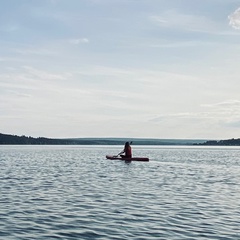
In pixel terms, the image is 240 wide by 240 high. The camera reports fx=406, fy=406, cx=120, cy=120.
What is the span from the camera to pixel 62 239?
16453 millimetres

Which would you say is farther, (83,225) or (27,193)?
(27,193)

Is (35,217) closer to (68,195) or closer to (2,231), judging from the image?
(2,231)

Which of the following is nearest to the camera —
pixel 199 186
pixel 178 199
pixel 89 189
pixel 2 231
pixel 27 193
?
pixel 2 231

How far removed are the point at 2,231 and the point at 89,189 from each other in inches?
574

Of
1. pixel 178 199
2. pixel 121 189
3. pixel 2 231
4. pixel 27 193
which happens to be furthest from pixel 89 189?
pixel 2 231

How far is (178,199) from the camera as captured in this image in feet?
89.3

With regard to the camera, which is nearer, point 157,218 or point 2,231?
point 2,231

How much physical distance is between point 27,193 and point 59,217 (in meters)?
9.21

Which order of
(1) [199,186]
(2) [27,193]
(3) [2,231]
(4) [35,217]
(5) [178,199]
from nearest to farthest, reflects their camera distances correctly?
(3) [2,231] → (4) [35,217] → (5) [178,199] → (2) [27,193] → (1) [199,186]

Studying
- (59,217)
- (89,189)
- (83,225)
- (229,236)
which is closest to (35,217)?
(59,217)

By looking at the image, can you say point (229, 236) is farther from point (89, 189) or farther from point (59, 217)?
point (89, 189)

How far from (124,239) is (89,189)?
612 inches

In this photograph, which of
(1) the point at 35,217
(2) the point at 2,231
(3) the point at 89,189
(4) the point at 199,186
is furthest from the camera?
(4) the point at 199,186

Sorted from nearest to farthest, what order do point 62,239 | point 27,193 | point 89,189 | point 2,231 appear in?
point 62,239 → point 2,231 → point 27,193 → point 89,189
